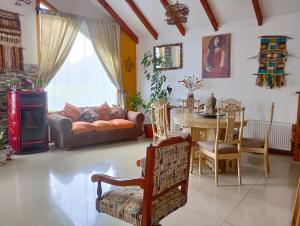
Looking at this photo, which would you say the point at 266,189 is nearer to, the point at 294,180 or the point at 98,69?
the point at 294,180

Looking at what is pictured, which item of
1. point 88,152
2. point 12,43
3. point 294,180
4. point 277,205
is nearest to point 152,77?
point 88,152

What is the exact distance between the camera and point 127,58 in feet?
24.1

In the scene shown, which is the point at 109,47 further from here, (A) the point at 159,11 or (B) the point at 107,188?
(B) the point at 107,188

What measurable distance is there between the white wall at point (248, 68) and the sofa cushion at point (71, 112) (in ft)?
8.34

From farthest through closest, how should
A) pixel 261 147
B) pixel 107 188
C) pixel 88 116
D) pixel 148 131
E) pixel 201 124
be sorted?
pixel 148 131, pixel 88 116, pixel 261 147, pixel 201 124, pixel 107 188

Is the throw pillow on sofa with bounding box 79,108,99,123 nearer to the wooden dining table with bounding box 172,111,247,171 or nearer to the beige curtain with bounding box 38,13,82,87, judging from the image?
the beige curtain with bounding box 38,13,82,87

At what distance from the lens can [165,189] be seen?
1830 millimetres

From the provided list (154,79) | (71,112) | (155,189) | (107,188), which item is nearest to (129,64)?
(154,79)

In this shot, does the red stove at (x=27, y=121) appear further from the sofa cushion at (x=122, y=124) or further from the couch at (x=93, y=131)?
the sofa cushion at (x=122, y=124)

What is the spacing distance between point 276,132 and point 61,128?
4.27 meters

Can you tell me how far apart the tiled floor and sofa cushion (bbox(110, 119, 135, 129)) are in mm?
1241

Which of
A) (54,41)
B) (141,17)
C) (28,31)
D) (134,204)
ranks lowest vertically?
(134,204)

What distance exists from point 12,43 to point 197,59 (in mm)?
4029

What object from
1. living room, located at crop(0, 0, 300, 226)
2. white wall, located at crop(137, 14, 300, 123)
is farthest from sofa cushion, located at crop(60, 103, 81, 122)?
white wall, located at crop(137, 14, 300, 123)
